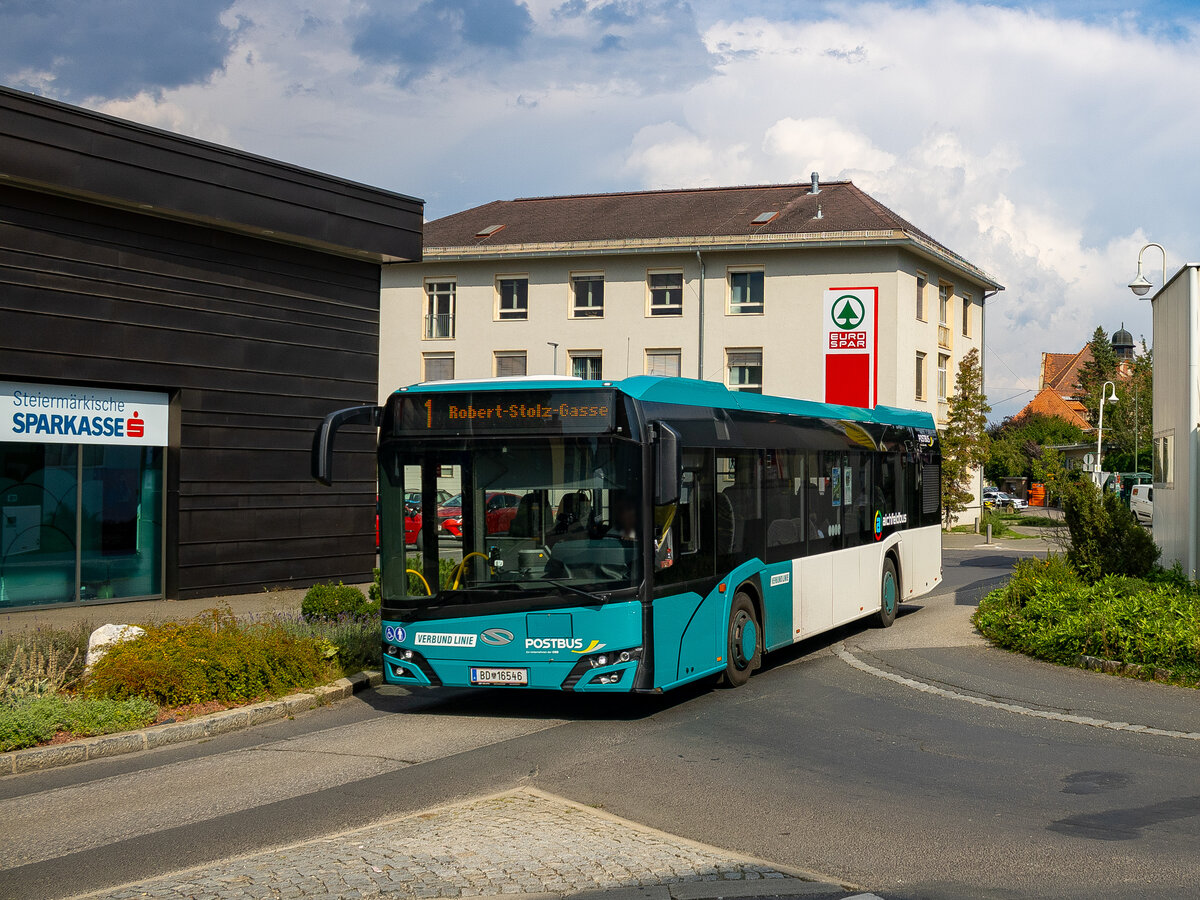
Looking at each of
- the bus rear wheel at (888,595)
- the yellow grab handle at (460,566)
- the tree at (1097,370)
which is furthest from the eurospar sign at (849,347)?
the tree at (1097,370)

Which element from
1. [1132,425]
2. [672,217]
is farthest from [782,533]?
[1132,425]

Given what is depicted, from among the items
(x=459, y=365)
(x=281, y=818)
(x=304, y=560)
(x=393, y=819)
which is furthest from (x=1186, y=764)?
(x=459, y=365)

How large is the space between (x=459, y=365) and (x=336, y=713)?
129ft

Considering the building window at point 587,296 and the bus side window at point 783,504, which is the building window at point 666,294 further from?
the bus side window at point 783,504

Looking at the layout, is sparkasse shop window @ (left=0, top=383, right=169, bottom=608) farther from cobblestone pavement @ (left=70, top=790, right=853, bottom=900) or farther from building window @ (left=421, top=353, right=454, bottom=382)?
building window @ (left=421, top=353, right=454, bottom=382)

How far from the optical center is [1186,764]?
846 centimetres

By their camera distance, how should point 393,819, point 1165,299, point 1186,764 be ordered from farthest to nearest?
1. point 1165,299
2. point 1186,764
3. point 393,819

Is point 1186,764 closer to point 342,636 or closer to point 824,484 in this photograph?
point 824,484

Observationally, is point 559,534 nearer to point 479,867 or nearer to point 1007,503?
point 479,867

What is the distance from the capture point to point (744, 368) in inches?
1821

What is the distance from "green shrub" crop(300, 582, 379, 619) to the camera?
14.4 m

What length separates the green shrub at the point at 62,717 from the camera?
355 inches

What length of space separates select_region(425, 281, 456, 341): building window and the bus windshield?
4008 centimetres

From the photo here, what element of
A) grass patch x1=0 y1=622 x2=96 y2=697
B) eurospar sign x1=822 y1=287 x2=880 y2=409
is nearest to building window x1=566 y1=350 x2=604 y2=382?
eurospar sign x1=822 y1=287 x2=880 y2=409
